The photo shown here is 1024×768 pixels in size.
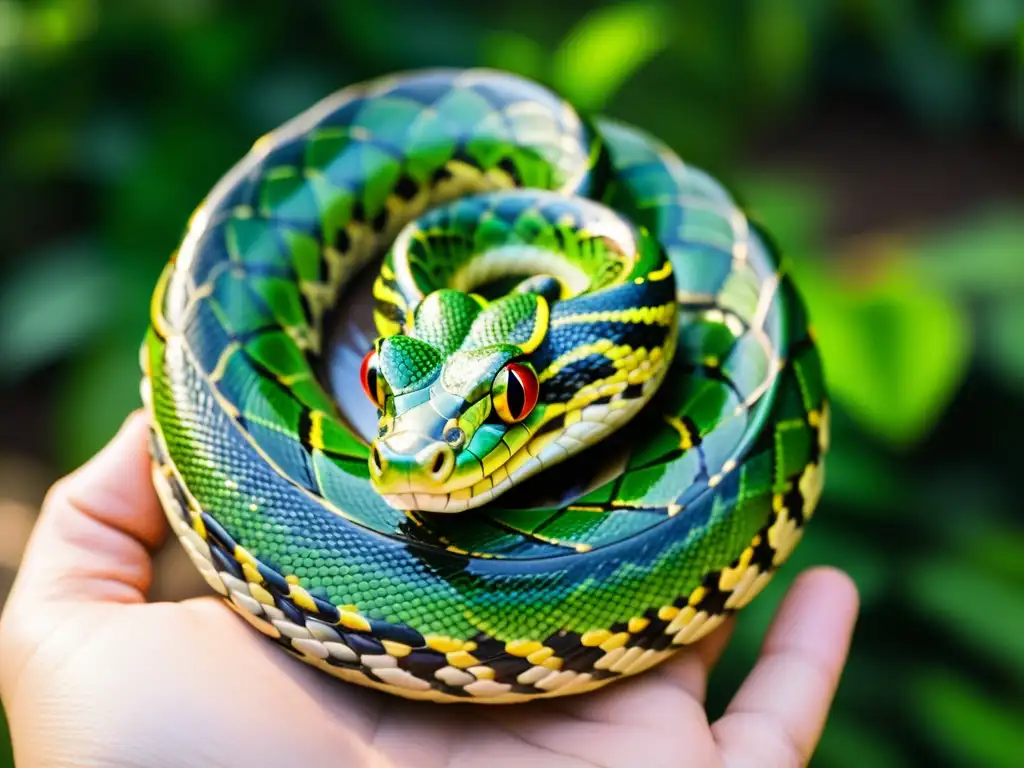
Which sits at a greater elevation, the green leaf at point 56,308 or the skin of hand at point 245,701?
the skin of hand at point 245,701

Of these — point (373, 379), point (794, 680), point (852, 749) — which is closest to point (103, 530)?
point (373, 379)

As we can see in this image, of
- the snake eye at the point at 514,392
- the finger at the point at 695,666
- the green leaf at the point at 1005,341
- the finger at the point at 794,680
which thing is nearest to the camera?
the snake eye at the point at 514,392

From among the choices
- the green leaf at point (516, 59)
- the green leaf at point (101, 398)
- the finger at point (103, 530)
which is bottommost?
the green leaf at point (101, 398)

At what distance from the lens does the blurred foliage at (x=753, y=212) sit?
3.72 meters

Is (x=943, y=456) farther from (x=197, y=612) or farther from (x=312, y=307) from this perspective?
(x=197, y=612)

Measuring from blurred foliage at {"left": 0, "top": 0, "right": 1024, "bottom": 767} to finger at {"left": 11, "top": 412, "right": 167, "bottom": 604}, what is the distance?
6.63 feet

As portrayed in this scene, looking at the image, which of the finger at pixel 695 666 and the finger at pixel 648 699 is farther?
the finger at pixel 695 666

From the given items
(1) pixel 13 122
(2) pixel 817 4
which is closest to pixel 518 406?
(1) pixel 13 122

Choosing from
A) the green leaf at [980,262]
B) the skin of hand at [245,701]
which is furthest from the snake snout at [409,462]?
the green leaf at [980,262]

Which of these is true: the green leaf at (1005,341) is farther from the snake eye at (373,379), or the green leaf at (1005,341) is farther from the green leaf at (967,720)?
the snake eye at (373,379)

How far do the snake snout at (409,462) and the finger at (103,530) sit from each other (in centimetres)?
88

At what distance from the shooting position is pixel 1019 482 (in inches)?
178

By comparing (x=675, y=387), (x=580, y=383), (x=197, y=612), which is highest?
(x=580, y=383)

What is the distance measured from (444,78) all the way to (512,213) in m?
0.58
